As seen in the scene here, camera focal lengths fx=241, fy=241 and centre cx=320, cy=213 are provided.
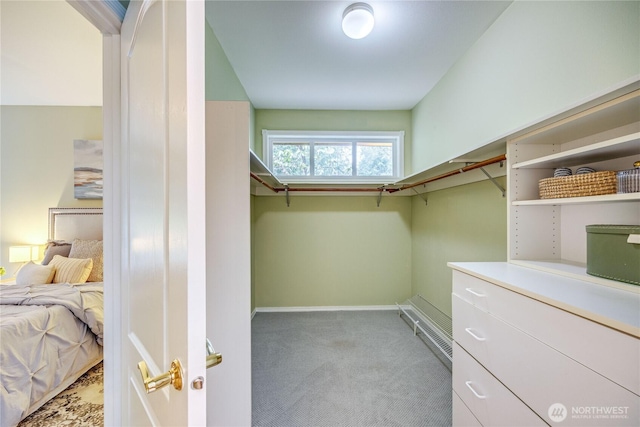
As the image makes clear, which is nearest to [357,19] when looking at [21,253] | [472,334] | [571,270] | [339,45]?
[339,45]

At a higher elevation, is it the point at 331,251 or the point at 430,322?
the point at 331,251

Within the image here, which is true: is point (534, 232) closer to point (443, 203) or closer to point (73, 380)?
point (443, 203)

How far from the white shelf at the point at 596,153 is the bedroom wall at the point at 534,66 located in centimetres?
18

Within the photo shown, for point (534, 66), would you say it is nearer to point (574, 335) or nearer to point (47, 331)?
point (574, 335)

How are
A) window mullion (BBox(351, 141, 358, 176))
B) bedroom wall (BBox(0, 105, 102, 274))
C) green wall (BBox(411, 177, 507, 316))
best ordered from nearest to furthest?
1. green wall (BBox(411, 177, 507, 316))
2. bedroom wall (BBox(0, 105, 102, 274))
3. window mullion (BBox(351, 141, 358, 176))

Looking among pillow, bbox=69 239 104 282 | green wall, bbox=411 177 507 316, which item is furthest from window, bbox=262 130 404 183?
pillow, bbox=69 239 104 282

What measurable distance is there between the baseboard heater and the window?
1573mm

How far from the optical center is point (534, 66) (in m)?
1.43

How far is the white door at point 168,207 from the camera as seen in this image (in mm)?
519

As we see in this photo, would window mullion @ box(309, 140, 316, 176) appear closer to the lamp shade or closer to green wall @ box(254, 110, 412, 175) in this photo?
green wall @ box(254, 110, 412, 175)

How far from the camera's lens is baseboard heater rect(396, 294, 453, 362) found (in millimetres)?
2195

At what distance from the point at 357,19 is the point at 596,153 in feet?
4.83

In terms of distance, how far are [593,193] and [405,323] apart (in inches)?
89.2

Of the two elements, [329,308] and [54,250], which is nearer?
[54,250]
